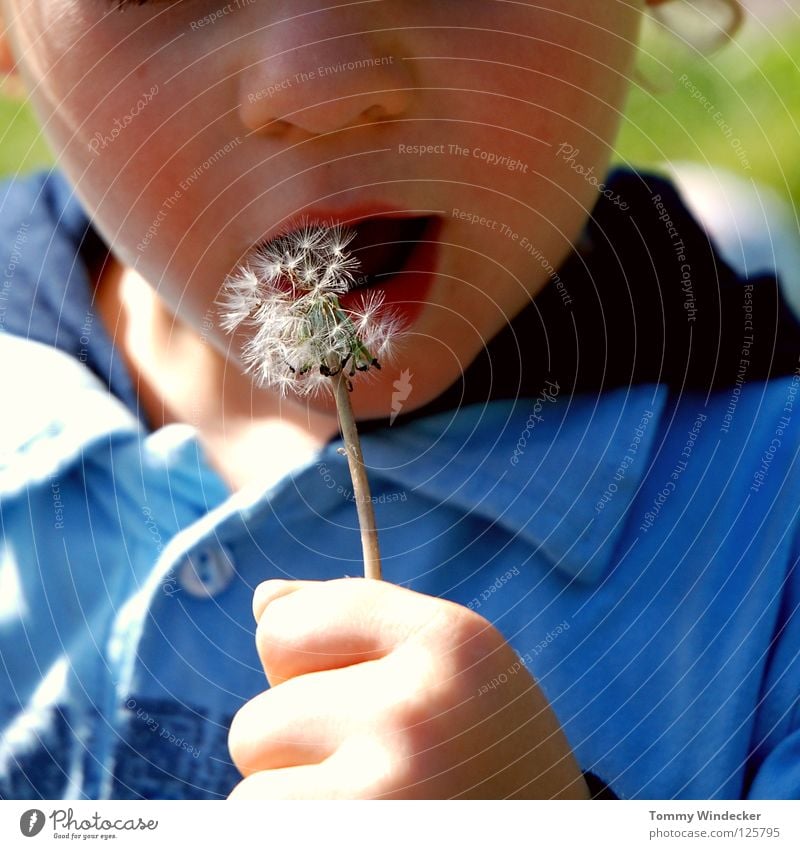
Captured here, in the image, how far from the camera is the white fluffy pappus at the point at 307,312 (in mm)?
414

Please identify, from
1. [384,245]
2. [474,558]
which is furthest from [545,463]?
[384,245]

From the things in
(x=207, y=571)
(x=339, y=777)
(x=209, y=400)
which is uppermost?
(x=209, y=400)

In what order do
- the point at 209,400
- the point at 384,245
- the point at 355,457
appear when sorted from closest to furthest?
the point at 355,457
the point at 384,245
the point at 209,400

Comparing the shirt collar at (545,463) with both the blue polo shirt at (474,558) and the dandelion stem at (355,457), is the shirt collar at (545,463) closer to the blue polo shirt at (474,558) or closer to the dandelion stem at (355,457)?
the blue polo shirt at (474,558)

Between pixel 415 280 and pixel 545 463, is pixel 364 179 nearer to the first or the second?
pixel 415 280

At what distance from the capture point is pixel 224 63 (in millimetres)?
458

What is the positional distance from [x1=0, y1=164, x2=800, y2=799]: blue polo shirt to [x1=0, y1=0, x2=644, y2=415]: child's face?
9 cm

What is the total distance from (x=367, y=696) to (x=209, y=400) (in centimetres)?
29

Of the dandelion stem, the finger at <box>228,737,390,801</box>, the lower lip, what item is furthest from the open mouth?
the finger at <box>228,737,390,801</box>

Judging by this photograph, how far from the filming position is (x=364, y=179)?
0.47 meters

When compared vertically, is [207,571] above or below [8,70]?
below

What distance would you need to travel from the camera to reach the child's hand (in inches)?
15.5

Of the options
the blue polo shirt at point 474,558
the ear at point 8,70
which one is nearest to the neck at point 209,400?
the blue polo shirt at point 474,558

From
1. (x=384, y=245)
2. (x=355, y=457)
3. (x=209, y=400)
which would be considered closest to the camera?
(x=355, y=457)
